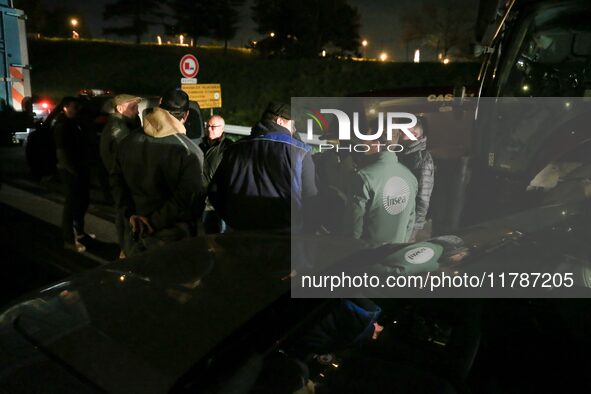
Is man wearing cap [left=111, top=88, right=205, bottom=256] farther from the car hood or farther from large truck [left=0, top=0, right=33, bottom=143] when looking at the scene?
large truck [left=0, top=0, right=33, bottom=143]

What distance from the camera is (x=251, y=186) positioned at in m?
3.28

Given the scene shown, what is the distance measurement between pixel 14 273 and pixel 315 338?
4144 millimetres

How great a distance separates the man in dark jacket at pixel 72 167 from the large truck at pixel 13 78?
4.24 metres

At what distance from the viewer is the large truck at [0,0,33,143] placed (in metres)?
8.84

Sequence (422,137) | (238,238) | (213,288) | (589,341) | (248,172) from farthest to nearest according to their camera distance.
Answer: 1. (422,137)
2. (248,172)
3. (238,238)
4. (213,288)
5. (589,341)

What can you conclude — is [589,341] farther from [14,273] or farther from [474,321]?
[14,273]

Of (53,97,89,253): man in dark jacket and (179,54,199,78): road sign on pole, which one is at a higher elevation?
(179,54,199,78): road sign on pole

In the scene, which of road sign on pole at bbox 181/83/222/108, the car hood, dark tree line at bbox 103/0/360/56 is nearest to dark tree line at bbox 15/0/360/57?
dark tree line at bbox 103/0/360/56

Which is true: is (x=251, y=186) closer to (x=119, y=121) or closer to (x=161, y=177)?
(x=161, y=177)

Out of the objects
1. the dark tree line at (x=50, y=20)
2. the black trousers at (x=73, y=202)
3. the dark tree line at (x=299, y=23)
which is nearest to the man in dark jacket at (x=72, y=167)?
the black trousers at (x=73, y=202)

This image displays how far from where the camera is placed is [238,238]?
2.53m

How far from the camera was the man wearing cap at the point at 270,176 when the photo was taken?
3.21 meters

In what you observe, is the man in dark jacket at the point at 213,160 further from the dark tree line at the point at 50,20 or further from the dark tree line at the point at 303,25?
the dark tree line at the point at 50,20

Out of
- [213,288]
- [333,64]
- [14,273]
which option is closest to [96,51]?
[333,64]
